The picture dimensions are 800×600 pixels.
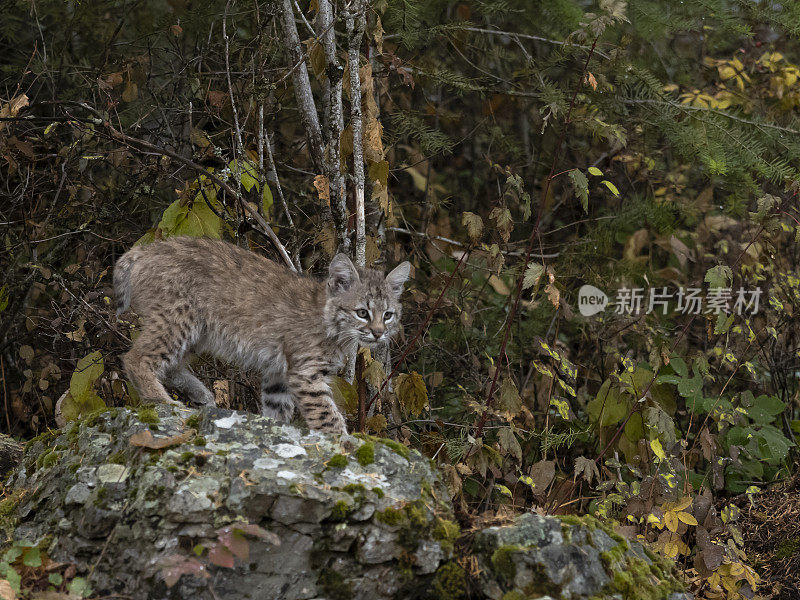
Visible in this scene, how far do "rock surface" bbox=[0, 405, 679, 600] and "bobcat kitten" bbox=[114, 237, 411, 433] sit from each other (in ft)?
4.20

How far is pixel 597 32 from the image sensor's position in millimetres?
4043

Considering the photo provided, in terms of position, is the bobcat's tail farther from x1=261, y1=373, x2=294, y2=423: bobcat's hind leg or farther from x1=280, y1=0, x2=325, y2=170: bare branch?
x1=280, y1=0, x2=325, y2=170: bare branch

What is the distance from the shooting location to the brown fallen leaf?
10.8 feet

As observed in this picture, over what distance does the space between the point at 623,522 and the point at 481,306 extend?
2.40m

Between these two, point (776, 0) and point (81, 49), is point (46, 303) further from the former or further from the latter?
point (776, 0)

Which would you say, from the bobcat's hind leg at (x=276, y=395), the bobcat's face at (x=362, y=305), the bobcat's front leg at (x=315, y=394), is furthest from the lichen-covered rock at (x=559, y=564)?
the bobcat's hind leg at (x=276, y=395)

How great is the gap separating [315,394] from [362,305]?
1.84ft

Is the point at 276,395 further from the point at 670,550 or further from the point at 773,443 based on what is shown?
the point at 773,443

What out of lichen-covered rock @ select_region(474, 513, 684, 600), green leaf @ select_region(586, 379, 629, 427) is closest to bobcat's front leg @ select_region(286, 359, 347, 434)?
lichen-covered rock @ select_region(474, 513, 684, 600)

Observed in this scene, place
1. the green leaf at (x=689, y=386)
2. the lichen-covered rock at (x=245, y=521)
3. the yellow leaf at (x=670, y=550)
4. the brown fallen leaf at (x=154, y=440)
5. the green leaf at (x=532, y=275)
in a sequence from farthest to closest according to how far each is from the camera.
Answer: the green leaf at (x=689, y=386), the yellow leaf at (x=670, y=550), the green leaf at (x=532, y=275), the brown fallen leaf at (x=154, y=440), the lichen-covered rock at (x=245, y=521)

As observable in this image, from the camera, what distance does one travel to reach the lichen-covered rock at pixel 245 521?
9.95 ft

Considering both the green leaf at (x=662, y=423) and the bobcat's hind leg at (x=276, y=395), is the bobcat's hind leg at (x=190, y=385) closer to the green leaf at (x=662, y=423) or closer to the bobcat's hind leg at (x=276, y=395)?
the bobcat's hind leg at (x=276, y=395)

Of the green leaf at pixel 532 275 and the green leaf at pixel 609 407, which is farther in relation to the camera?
the green leaf at pixel 609 407

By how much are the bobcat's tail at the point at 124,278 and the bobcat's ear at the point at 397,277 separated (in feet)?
4.62
